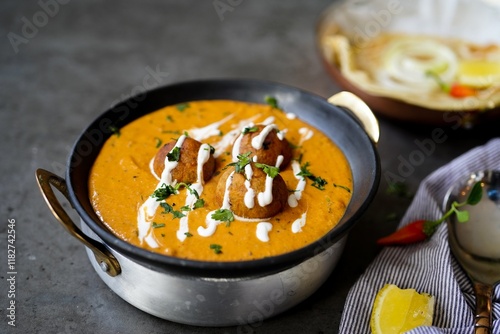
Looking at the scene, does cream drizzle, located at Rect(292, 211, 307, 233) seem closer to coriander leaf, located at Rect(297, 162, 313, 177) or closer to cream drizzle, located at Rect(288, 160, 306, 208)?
cream drizzle, located at Rect(288, 160, 306, 208)

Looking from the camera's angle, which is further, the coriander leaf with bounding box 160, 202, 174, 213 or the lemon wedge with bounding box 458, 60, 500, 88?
the lemon wedge with bounding box 458, 60, 500, 88

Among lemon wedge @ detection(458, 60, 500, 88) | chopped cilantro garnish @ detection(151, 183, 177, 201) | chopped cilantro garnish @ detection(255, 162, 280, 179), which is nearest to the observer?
chopped cilantro garnish @ detection(255, 162, 280, 179)

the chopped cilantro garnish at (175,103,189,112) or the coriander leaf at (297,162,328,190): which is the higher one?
the chopped cilantro garnish at (175,103,189,112)

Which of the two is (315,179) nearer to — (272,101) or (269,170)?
(269,170)

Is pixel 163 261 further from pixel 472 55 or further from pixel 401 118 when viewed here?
pixel 472 55

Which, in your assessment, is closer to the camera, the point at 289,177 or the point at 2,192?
the point at 289,177

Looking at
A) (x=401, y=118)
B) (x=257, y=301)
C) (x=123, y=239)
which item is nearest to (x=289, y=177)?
(x=257, y=301)

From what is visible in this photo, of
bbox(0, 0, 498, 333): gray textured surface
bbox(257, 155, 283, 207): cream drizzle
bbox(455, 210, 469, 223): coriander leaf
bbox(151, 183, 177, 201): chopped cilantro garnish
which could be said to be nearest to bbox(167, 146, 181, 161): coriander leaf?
bbox(151, 183, 177, 201): chopped cilantro garnish

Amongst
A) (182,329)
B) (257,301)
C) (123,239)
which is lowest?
(182,329)
